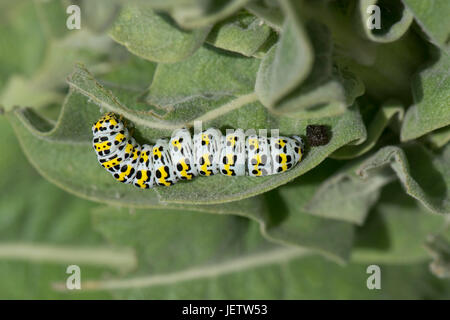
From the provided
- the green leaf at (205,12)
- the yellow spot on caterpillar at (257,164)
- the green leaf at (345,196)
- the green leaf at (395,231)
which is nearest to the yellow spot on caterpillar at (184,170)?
the yellow spot on caterpillar at (257,164)

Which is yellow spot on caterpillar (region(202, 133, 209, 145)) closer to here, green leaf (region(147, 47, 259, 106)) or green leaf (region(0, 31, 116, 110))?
green leaf (region(147, 47, 259, 106))

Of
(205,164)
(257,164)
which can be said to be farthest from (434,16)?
(205,164)

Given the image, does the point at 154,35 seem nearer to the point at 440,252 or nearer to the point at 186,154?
the point at 186,154

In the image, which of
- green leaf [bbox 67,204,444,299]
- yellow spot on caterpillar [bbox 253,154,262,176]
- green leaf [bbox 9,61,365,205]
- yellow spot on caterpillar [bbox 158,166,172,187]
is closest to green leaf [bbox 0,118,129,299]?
green leaf [bbox 67,204,444,299]

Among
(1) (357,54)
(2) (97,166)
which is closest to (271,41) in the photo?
(1) (357,54)

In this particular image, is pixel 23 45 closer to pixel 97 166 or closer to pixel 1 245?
pixel 1 245

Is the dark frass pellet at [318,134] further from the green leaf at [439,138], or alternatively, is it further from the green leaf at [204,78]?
the green leaf at [439,138]

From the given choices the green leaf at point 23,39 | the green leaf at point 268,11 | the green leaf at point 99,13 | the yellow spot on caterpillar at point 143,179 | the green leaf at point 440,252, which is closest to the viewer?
the green leaf at point 99,13

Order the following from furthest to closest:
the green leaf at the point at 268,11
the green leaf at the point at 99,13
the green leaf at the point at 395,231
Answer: the green leaf at the point at 395,231 < the green leaf at the point at 268,11 < the green leaf at the point at 99,13
